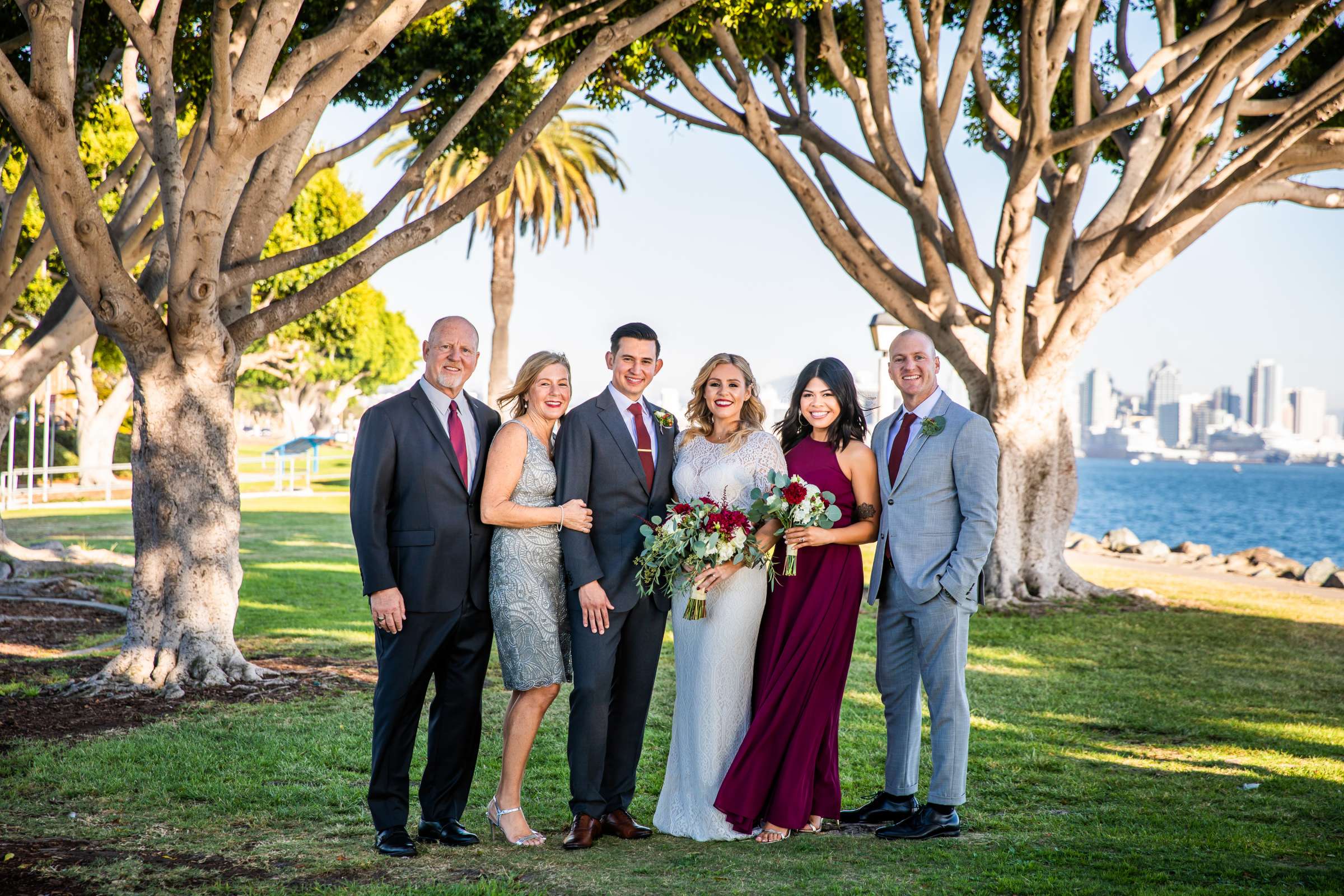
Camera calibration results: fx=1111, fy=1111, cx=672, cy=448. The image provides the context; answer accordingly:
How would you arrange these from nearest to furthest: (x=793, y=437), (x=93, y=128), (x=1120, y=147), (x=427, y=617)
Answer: (x=427, y=617) → (x=793, y=437) → (x=1120, y=147) → (x=93, y=128)

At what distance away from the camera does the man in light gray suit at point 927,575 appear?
5.47 meters

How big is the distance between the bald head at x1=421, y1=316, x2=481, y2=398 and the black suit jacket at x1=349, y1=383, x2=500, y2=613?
155 millimetres

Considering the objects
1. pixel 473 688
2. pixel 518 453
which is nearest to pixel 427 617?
pixel 473 688

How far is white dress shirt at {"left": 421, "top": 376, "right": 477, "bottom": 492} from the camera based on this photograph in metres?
5.36

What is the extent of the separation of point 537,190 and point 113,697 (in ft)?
68.2

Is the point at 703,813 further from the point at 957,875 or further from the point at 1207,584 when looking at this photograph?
the point at 1207,584

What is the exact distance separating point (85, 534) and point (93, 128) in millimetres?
9380

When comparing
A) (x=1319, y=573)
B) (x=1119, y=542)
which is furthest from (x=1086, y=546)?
(x=1319, y=573)

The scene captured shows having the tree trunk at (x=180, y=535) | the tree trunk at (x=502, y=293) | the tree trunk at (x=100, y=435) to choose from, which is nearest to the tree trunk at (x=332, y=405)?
the tree trunk at (x=100, y=435)

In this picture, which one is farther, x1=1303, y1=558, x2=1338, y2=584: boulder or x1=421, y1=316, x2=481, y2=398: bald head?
x1=1303, y1=558, x2=1338, y2=584: boulder

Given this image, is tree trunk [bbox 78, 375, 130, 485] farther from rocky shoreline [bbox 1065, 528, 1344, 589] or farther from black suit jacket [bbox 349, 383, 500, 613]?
black suit jacket [bbox 349, 383, 500, 613]

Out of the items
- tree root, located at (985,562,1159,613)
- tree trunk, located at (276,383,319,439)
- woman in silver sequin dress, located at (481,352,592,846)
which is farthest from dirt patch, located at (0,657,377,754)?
tree trunk, located at (276,383,319,439)

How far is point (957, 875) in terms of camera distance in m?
4.81

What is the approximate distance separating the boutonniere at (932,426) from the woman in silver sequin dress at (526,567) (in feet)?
5.67
